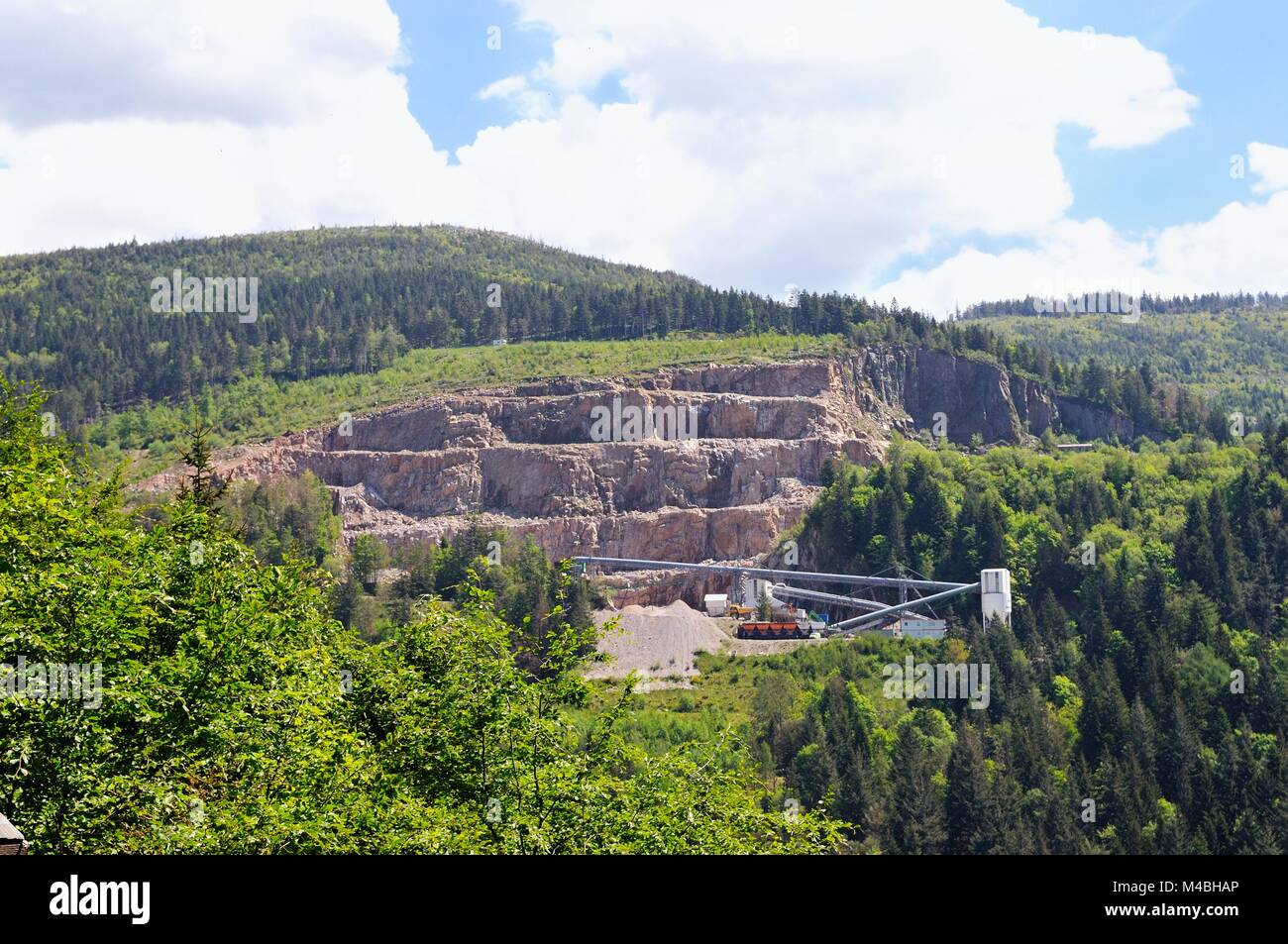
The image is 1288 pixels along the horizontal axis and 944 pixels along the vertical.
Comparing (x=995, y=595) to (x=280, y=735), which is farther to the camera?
(x=995, y=595)

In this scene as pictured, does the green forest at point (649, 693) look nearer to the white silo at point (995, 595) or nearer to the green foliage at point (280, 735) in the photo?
the green foliage at point (280, 735)

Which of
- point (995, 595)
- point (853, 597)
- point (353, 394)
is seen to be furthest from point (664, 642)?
point (353, 394)

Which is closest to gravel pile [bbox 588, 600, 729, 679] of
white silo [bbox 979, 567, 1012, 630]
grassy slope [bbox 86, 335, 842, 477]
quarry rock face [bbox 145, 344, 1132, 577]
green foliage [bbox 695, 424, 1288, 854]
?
green foliage [bbox 695, 424, 1288, 854]

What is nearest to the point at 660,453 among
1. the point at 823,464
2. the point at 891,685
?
the point at 823,464

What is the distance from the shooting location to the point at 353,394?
19362 centimetres

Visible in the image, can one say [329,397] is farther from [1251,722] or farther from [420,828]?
[420,828]

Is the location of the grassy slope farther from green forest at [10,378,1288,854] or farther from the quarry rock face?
green forest at [10,378,1288,854]

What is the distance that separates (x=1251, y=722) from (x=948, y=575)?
51770 mm
